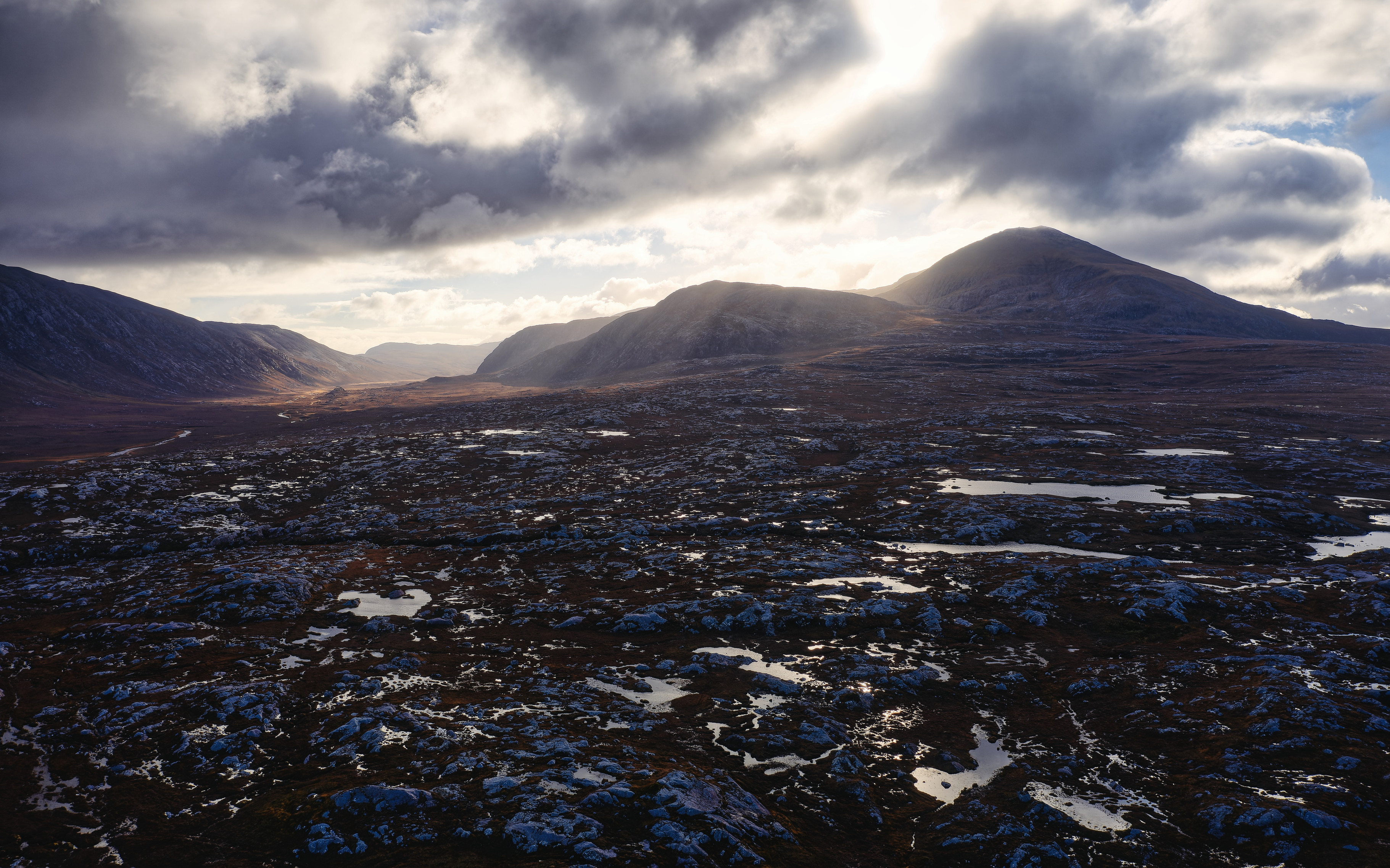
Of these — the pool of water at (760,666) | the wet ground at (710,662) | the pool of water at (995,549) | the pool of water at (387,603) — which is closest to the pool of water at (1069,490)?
the wet ground at (710,662)

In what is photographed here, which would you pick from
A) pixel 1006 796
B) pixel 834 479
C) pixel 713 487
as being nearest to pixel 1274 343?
pixel 834 479

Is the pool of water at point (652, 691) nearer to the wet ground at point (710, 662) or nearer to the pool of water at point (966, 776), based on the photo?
the wet ground at point (710, 662)

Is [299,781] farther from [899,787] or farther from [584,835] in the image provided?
[899,787]

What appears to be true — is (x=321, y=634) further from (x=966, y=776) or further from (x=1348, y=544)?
(x=1348, y=544)

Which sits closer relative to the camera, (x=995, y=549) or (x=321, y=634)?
(x=321, y=634)

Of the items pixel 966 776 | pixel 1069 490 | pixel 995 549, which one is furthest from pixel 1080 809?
pixel 1069 490

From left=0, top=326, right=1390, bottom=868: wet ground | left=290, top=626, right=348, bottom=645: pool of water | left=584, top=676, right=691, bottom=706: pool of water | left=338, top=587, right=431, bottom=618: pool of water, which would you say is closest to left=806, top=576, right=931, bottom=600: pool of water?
left=0, top=326, right=1390, bottom=868: wet ground
